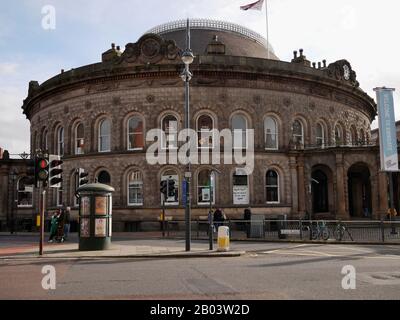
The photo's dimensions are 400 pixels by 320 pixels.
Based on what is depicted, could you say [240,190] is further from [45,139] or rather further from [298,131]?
[45,139]

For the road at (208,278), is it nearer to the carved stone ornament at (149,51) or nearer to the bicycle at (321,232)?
the bicycle at (321,232)

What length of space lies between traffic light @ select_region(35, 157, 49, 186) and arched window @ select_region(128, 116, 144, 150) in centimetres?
1640

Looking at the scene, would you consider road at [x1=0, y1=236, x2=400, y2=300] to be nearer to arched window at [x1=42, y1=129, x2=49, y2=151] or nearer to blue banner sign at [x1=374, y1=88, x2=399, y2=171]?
blue banner sign at [x1=374, y1=88, x2=399, y2=171]

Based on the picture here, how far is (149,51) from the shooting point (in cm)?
3244

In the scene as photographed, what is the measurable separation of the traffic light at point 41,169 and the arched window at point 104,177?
1688 centimetres

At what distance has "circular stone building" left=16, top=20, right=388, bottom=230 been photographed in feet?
104

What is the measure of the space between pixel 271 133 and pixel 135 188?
10.8 m

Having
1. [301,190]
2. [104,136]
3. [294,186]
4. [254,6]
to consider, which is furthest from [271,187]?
[254,6]

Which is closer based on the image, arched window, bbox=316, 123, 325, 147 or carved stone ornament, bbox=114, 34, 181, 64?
carved stone ornament, bbox=114, 34, 181, 64

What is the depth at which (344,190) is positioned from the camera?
104ft

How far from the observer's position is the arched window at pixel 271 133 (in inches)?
1319

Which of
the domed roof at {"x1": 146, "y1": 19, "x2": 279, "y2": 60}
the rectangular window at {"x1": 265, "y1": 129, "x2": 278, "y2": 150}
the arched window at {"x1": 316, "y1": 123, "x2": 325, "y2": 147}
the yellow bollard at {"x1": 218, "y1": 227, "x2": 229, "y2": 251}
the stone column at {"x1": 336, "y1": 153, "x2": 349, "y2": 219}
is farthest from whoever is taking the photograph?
the domed roof at {"x1": 146, "y1": 19, "x2": 279, "y2": 60}

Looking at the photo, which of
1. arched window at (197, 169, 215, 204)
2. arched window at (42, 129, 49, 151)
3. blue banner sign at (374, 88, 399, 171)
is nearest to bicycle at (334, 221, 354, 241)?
blue banner sign at (374, 88, 399, 171)

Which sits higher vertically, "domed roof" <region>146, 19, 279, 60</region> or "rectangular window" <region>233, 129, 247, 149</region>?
"domed roof" <region>146, 19, 279, 60</region>
